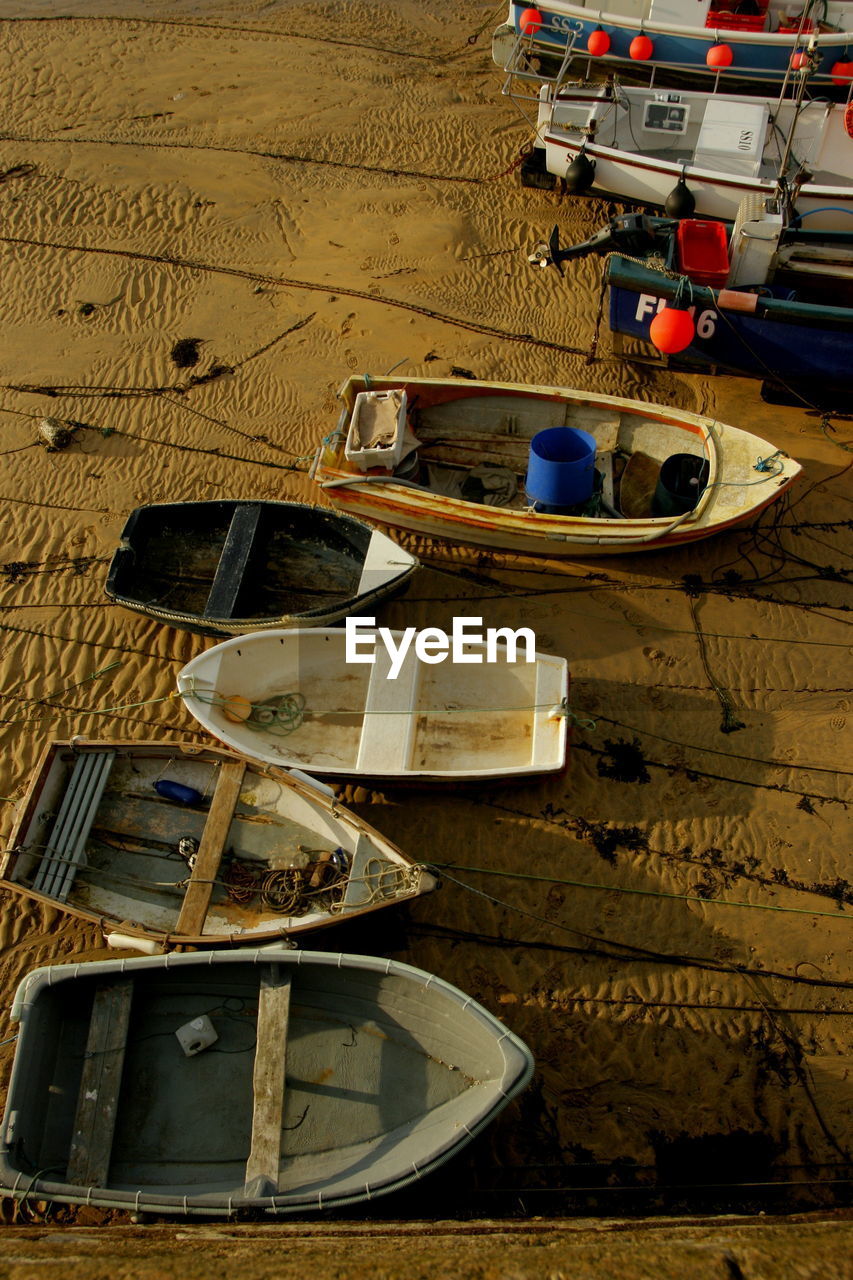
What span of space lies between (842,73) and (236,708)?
15186mm

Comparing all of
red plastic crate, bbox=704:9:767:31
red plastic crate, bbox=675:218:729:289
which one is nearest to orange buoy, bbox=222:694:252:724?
red plastic crate, bbox=675:218:729:289

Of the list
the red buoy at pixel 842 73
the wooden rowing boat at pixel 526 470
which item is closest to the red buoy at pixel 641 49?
the red buoy at pixel 842 73

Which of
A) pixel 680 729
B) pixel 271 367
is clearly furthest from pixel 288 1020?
pixel 271 367

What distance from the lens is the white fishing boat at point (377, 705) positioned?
336 inches

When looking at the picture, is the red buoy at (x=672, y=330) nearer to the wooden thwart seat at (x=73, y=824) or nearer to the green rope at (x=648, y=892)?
the green rope at (x=648, y=892)

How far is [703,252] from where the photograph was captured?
11734 mm

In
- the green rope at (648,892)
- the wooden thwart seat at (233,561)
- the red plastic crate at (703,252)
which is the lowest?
the green rope at (648,892)

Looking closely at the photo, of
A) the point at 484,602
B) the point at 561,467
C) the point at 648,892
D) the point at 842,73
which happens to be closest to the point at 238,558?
the point at 484,602

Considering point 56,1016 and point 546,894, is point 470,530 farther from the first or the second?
point 56,1016

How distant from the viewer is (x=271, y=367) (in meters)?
13.3

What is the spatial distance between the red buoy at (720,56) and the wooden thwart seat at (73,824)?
51.3 ft

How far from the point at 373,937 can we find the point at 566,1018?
2000 millimetres

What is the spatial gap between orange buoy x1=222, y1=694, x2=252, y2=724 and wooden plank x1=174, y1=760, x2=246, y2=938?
67 centimetres

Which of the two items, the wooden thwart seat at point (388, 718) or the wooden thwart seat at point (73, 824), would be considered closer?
the wooden thwart seat at point (73, 824)
